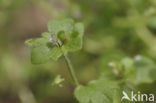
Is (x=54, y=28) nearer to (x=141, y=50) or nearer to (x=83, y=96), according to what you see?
(x=83, y=96)

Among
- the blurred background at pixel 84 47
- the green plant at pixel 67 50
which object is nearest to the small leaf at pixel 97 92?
the green plant at pixel 67 50

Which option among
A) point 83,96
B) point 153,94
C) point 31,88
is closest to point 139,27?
point 153,94

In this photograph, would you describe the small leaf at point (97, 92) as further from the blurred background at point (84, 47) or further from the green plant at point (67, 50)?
the blurred background at point (84, 47)

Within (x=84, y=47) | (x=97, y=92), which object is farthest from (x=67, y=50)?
(x=84, y=47)

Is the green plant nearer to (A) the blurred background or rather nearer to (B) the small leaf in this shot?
(B) the small leaf

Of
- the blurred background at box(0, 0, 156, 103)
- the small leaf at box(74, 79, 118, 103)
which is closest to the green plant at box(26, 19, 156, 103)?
the small leaf at box(74, 79, 118, 103)

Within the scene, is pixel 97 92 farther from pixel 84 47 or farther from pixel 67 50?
Answer: pixel 84 47
